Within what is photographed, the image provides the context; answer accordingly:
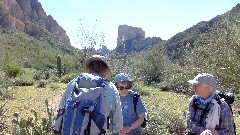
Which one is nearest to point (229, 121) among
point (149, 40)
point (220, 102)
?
point (220, 102)

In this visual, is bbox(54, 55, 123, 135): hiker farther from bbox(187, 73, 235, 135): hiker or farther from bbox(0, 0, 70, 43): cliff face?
bbox(0, 0, 70, 43): cliff face

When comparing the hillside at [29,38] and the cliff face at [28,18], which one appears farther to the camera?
the cliff face at [28,18]

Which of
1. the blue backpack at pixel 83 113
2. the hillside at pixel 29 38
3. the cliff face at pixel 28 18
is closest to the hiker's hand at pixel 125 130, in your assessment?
the blue backpack at pixel 83 113

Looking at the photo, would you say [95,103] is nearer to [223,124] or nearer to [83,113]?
[83,113]

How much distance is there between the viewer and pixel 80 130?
8.72ft

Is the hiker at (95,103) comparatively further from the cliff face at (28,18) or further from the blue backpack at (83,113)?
the cliff face at (28,18)

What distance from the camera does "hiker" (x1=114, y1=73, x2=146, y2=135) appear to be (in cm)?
442

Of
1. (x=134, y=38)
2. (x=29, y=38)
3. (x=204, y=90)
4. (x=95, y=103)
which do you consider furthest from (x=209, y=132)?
(x=134, y=38)

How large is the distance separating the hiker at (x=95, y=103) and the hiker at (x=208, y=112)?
774 millimetres

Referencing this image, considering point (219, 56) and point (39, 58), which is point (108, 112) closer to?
point (219, 56)

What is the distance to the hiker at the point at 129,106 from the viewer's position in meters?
4.42

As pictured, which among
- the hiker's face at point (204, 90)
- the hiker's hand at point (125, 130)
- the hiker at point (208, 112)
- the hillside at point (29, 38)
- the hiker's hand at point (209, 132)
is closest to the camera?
the hiker's hand at point (209, 132)

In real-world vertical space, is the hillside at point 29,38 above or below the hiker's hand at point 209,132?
above

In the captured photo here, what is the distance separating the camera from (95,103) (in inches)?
109
